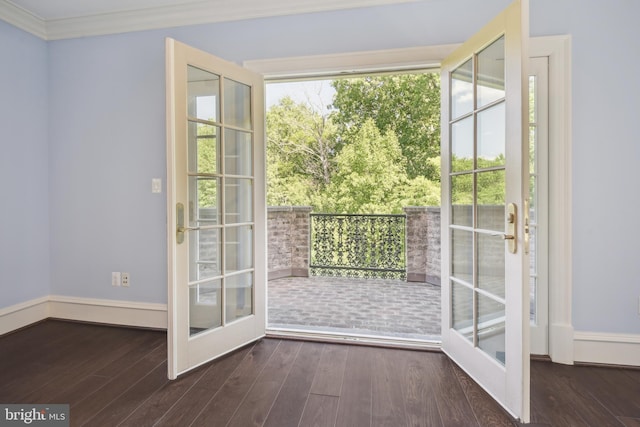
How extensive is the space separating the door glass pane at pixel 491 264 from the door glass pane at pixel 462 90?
871mm

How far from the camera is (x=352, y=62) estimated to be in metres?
2.67

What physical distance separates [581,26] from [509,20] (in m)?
1.03

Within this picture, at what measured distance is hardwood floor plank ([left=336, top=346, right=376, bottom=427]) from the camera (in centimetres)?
175

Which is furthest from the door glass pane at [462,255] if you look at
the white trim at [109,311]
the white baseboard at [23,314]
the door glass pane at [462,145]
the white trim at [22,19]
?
the white trim at [22,19]

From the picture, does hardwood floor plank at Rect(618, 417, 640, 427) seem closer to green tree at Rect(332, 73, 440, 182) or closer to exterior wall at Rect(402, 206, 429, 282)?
exterior wall at Rect(402, 206, 429, 282)

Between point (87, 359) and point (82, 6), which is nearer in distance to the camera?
point (87, 359)

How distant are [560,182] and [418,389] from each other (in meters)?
1.70

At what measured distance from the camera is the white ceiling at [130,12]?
274cm

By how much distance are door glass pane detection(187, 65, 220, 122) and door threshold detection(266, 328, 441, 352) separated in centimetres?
180

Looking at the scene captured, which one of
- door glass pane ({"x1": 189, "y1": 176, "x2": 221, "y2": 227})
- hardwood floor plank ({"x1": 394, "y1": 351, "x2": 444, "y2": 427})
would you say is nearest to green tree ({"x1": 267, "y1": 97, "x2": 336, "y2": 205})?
door glass pane ({"x1": 189, "y1": 176, "x2": 221, "y2": 227})

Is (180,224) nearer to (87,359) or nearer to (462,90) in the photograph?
(87,359)

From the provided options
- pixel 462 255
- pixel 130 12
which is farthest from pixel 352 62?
pixel 130 12

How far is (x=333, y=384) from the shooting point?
2098 mm

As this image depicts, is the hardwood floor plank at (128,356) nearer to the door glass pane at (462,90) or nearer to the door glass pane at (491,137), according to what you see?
the door glass pane at (491,137)
